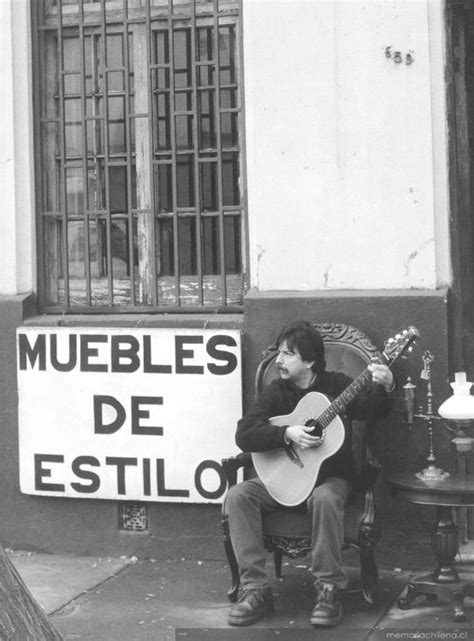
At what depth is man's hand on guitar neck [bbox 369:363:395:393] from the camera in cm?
629

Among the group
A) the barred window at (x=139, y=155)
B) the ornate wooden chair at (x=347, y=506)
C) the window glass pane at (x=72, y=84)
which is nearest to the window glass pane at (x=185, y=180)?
the barred window at (x=139, y=155)

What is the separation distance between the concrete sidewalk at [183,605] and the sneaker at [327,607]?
0.04m

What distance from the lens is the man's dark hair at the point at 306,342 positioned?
255 inches

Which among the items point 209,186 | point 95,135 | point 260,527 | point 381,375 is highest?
point 95,135

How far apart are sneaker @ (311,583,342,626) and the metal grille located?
1.58 meters

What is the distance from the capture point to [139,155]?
770cm

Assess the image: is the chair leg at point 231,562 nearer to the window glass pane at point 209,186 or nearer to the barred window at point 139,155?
the barred window at point 139,155

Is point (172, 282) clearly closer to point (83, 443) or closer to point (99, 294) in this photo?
point (99, 294)

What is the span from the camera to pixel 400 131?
6.93 m

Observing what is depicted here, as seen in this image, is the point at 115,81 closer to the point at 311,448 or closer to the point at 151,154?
the point at 151,154

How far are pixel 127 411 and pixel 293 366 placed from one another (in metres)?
1.32

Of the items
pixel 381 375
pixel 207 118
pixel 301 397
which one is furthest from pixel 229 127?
pixel 381 375

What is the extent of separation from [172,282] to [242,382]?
2.78 feet

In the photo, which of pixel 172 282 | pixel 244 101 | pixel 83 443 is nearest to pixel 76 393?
pixel 83 443
